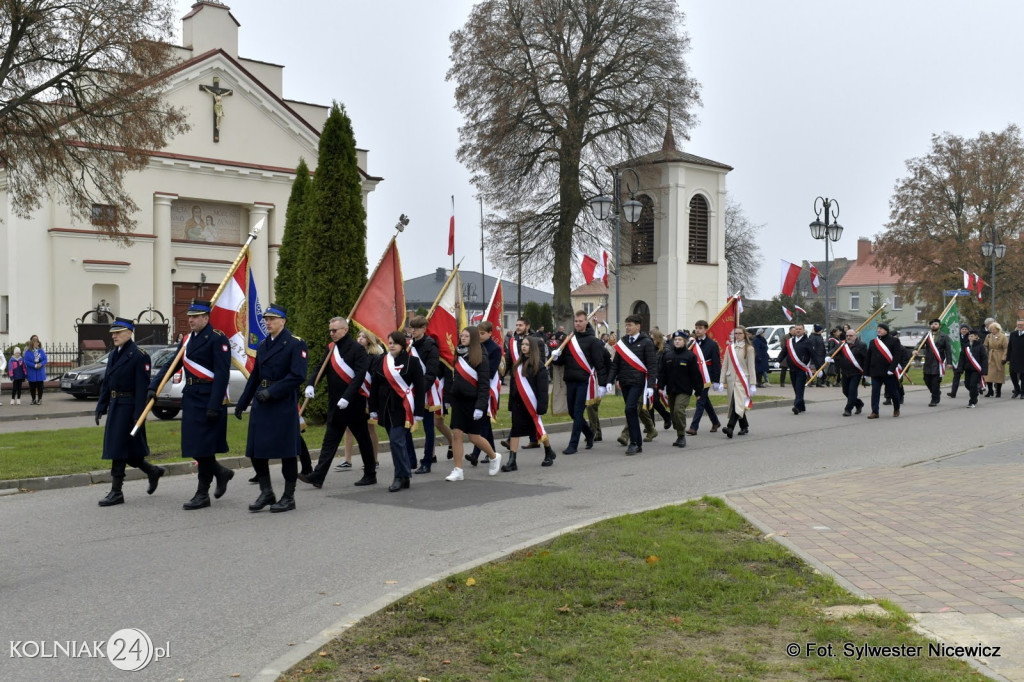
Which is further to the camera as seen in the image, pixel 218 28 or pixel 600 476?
pixel 218 28

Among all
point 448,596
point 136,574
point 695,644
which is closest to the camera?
point 695,644

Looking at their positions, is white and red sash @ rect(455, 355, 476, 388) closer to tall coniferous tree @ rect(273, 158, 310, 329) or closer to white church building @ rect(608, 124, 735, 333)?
tall coniferous tree @ rect(273, 158, 310, 329)

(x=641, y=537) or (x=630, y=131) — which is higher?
(x=630, y=131)

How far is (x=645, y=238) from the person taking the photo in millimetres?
51594

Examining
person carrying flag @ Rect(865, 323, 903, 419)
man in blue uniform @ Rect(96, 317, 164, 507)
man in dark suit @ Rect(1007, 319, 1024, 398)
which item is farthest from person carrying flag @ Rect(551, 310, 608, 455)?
man in dark suit @ Rect(1007, 319, 1024, 398)

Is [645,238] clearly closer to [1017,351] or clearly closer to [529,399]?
[1017,351]

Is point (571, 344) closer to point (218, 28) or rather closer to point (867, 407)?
point (867, 407)

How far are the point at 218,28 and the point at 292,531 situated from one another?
3840 cm

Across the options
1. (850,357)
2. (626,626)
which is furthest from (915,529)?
(850,357)

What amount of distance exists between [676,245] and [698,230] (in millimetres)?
2477

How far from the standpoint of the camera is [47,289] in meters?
36.2

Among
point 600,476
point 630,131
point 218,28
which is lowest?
point 600,476

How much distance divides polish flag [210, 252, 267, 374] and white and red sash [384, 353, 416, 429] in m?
1.95

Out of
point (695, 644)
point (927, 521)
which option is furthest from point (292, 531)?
point (927, 521)
